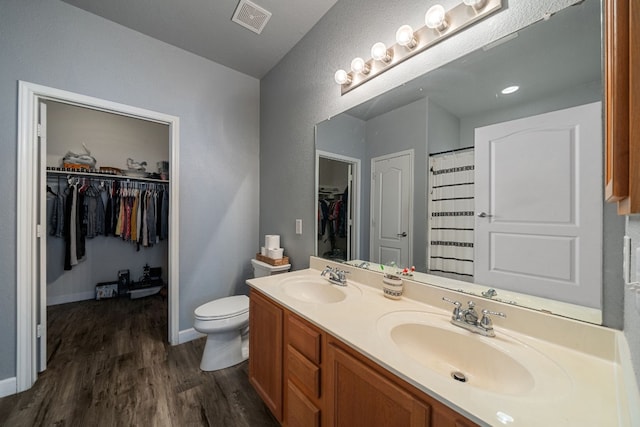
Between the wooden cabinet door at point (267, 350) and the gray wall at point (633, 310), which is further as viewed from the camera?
the wooden cabinet door at point (267, 350)

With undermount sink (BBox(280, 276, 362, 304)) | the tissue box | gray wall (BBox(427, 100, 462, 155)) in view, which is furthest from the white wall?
gray wall (BBox(427, 100, 462, 155))

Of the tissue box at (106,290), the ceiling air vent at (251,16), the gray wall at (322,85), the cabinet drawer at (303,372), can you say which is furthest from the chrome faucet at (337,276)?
the tissue box at (106,290)

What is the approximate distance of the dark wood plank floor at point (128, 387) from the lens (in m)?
1.39

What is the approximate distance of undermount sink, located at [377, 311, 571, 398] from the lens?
26.3 inches

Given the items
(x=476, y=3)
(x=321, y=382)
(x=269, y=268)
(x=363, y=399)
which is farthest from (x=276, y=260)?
(x=476, y=3)

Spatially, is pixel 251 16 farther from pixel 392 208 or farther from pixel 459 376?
pixel 459 376

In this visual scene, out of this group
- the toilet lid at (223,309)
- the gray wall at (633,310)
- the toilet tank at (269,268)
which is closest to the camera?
the gray wall at (633,310)

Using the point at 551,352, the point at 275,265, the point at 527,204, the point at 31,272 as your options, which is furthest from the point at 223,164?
the point at 551,352

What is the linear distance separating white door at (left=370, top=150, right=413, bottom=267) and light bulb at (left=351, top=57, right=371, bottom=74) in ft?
1.82

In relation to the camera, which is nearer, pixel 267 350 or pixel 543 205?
pixel 543 205

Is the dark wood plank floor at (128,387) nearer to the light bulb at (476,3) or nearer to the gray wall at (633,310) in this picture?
the gray wall at (633,310)

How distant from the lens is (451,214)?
3.62ft

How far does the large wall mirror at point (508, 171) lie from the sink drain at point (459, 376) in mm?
322

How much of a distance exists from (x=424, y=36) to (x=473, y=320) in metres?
1.33
